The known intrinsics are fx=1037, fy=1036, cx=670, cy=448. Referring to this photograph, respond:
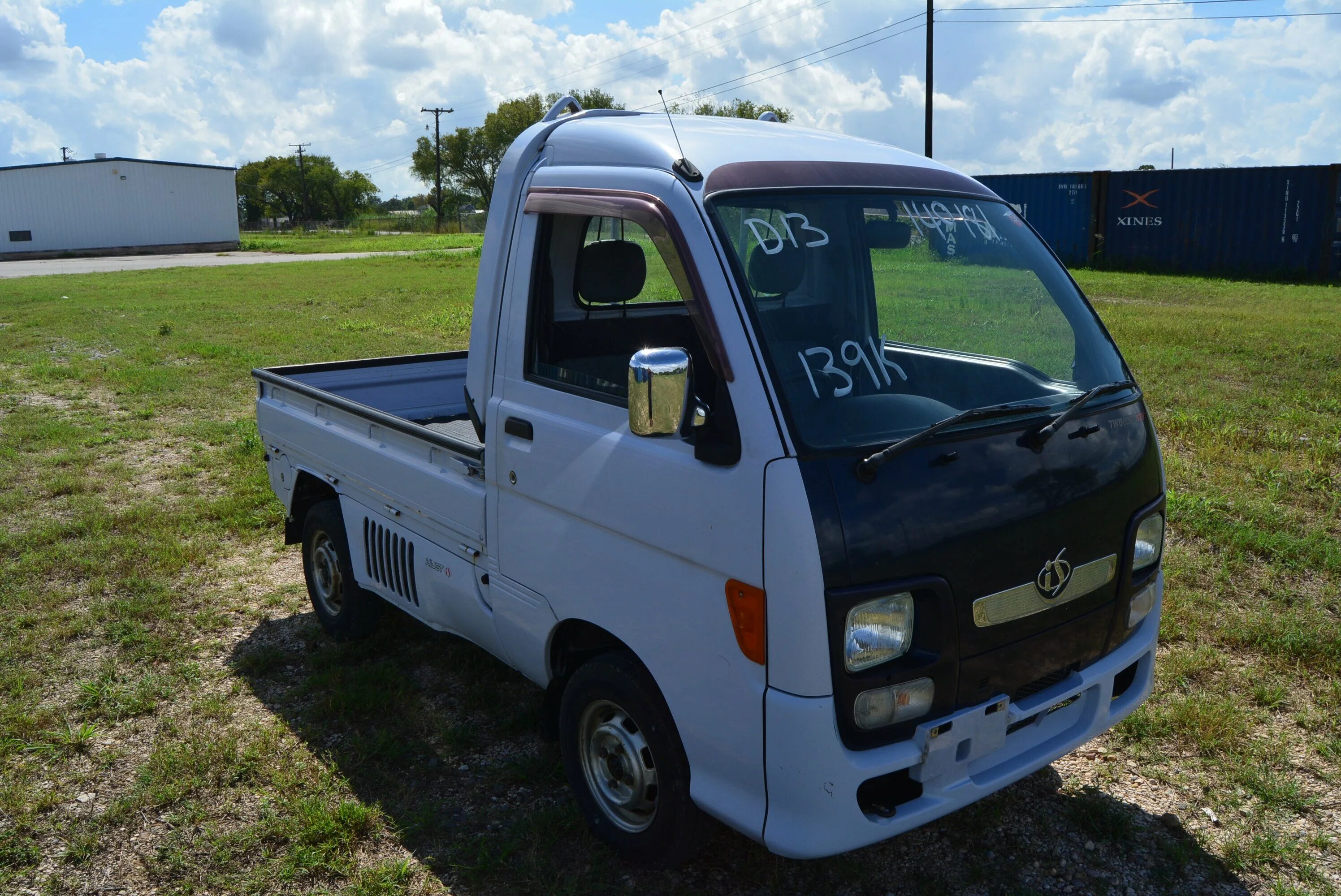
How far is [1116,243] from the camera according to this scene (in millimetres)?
26156

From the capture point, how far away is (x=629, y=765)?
3.09 m

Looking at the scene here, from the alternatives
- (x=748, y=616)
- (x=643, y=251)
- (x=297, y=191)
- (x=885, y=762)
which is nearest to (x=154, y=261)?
(x=643, y=251)

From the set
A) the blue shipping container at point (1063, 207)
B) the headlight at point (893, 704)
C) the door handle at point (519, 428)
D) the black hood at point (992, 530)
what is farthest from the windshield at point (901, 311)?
the blue shipping container at point (1063, 207)

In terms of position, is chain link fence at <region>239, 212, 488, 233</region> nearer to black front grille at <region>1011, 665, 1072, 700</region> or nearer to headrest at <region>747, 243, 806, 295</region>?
headrest at <region>747, 243, 806, 295</region>

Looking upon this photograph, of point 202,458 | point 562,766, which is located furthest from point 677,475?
point 202,458

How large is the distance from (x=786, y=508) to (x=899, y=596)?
385mm

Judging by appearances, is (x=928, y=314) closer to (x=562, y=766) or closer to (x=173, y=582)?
(x=562, y=766)

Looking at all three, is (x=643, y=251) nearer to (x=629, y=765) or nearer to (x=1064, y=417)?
(x=1064, y=417)

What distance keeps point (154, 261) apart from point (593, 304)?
42.9 metres

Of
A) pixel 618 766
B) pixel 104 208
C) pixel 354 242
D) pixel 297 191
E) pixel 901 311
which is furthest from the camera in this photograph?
pixel 297 191

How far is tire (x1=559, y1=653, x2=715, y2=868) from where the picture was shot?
2.90 m

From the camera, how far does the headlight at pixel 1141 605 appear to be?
3156 mm

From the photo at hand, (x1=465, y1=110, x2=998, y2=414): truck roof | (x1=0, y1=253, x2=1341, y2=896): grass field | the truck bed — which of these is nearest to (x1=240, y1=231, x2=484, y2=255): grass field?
(x1=0, y1=253, x2=1341, y2=896): grass field

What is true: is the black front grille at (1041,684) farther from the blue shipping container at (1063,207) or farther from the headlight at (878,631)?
the blue shipping container at (1063,207)
